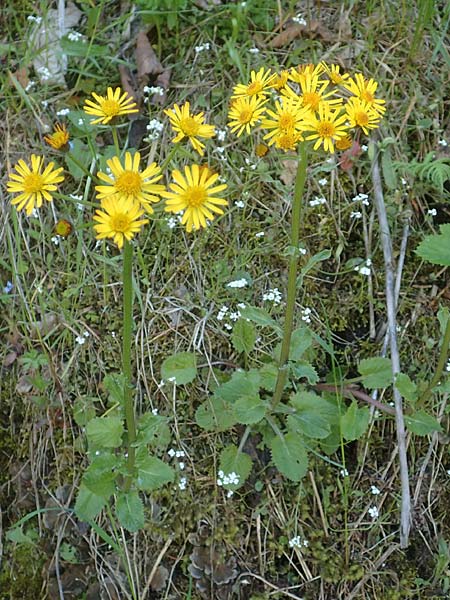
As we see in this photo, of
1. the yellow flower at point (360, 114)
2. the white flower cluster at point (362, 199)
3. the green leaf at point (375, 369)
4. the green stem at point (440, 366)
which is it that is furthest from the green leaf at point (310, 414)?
the yellow flower at point (360, 114)

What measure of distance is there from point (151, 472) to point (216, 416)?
0.33m

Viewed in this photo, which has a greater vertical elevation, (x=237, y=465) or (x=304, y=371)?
(x=304, y=371)

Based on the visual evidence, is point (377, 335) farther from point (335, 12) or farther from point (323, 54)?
point (335, 12)

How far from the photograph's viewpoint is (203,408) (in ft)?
7.53

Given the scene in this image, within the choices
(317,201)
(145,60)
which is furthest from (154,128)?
(317,201)

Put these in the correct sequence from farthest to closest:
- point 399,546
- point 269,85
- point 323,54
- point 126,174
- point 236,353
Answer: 1. point 323,54
2. point 236,353
3. point 399,546
4. point 269,85
5. point 126,174

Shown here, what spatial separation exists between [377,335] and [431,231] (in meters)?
0.45

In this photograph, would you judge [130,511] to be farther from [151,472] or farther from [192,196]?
[192,196]

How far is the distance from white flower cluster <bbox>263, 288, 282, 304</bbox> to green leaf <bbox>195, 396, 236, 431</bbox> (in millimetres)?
401

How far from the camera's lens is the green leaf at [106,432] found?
2.04m

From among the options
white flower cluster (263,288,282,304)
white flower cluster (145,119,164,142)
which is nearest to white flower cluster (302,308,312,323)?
white flower cluster (263,288,282,304)

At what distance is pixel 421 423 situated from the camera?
2172 mm

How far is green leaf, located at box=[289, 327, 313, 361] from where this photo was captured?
2160mm

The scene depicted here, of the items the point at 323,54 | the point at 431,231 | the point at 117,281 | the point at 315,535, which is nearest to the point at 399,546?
the point at 315,535
